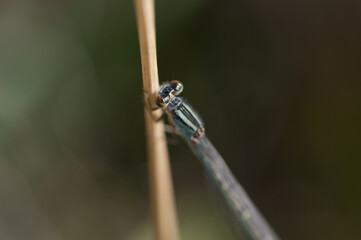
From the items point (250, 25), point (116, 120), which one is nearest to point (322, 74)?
point (250, 25)

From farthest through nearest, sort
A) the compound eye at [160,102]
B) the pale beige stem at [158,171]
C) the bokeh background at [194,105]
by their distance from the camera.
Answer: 1. the bokeh background at [194,105]
2. the compound eye at [160,102]
3. the pale beige stem at [158,171]

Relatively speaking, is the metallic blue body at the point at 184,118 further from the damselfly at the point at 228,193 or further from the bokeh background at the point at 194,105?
the bokeh background at the point at 194,105

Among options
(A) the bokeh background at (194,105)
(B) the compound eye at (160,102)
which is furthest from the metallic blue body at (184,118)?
(A) the bokeh background at (194,105)

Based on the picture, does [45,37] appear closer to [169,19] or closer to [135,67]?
[135,67]

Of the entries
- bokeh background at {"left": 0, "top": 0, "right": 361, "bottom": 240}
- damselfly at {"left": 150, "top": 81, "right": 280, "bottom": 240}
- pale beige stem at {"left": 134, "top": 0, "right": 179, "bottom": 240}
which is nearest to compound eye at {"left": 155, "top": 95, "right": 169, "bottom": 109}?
pale beige stem at {"left": 134, "top": 0, "right": 179, "bottom": 240}

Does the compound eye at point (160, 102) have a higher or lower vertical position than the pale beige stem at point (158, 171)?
higher

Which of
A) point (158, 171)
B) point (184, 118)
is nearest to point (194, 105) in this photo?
point (184, 118)

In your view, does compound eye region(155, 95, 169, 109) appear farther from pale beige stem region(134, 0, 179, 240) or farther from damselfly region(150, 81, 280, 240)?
damselfly region(150, 81, 280, 240)

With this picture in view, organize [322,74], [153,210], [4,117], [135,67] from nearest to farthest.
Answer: [153,210]
[4,117]
[135,67]
[322,74]
